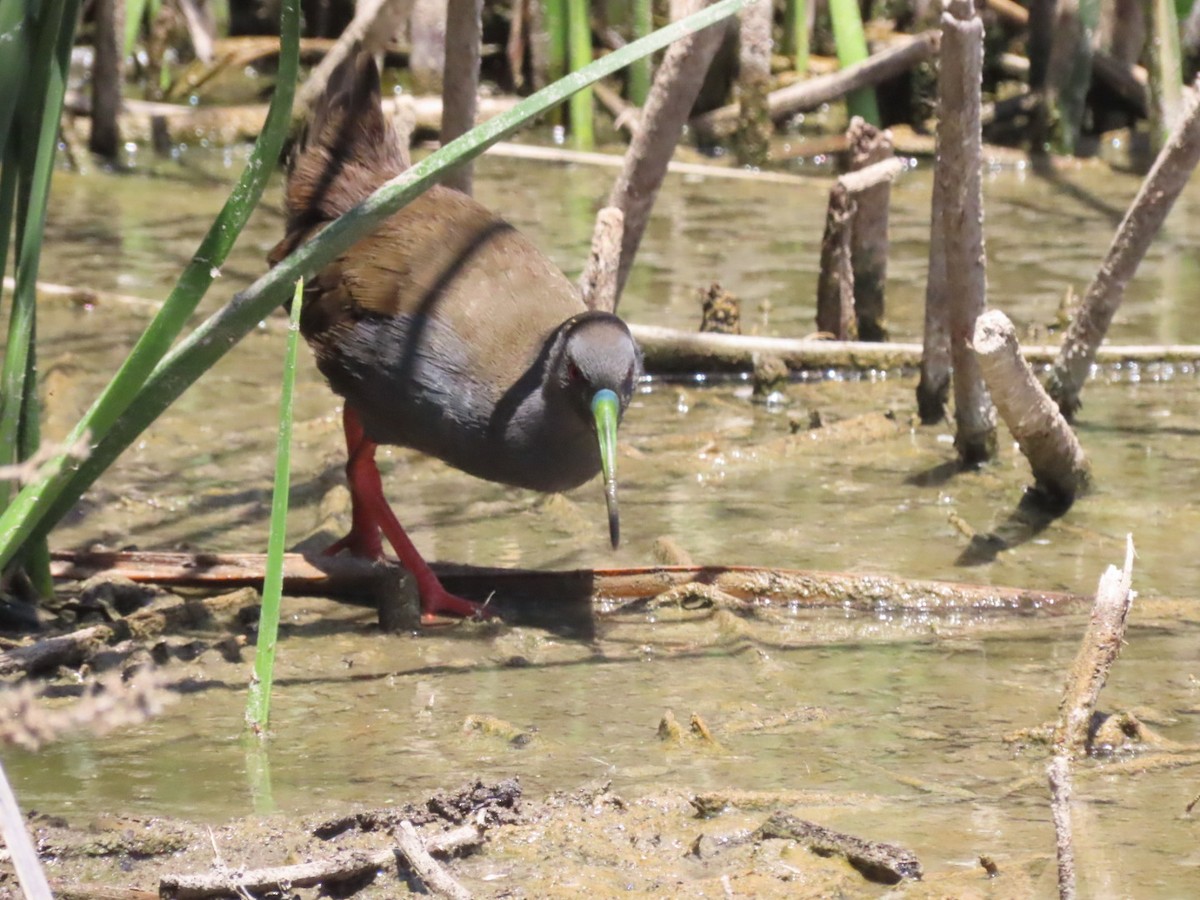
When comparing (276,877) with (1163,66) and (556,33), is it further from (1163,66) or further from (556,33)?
(556,33)

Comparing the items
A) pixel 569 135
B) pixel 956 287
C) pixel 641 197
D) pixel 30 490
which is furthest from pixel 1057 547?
pixel 569 135

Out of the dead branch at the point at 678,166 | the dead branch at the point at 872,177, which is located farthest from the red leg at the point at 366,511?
the dead branch at the point at 678,166

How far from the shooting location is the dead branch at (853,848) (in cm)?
266

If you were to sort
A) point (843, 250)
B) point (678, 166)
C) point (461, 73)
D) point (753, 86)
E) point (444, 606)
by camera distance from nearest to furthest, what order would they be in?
point (444, 606) < point (461, 73) < point (843, 250) < point (678, 166) < point (753, 86)

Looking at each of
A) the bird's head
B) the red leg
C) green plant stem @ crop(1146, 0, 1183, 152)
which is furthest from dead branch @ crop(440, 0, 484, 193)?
green plant stem @ crop(1146, 0, 1183, 152)

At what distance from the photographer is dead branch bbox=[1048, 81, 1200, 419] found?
469cm

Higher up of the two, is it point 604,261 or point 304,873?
point 604,261

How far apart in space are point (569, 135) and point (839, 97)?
1.71m

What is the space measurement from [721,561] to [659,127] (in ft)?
4.84

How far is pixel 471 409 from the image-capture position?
4105 millimetres

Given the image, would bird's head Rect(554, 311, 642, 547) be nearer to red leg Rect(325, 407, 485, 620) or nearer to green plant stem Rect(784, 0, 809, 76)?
red leg Rect(325, 407, 485, 620)

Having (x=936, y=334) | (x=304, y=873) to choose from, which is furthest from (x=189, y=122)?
(x=304, y=873)

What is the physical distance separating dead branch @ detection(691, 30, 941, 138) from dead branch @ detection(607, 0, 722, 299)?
4.05 meters

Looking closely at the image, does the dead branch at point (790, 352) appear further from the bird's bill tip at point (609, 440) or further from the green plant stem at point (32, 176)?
the green plant stem at point (32, 176)
